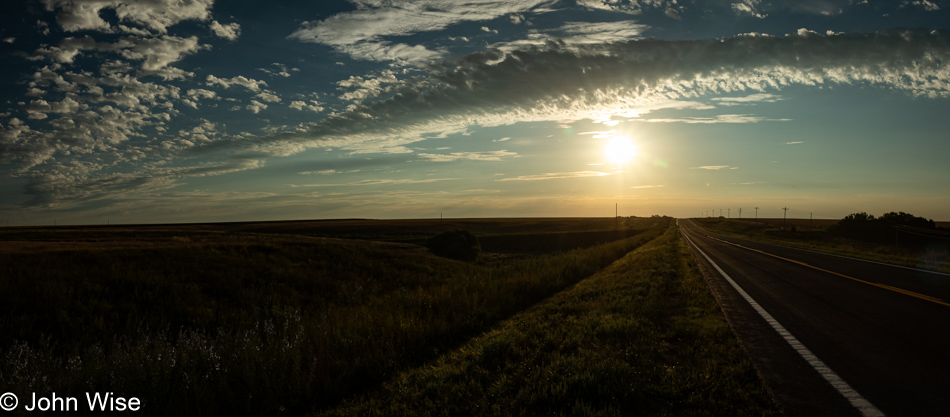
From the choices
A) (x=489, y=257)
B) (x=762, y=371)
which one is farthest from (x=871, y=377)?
(x=489, y=257)

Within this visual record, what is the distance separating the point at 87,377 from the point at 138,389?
3.28 feet

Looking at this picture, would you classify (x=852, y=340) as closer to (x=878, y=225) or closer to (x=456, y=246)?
(x=456, y=246)

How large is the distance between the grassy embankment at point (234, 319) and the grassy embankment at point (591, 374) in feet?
3.56

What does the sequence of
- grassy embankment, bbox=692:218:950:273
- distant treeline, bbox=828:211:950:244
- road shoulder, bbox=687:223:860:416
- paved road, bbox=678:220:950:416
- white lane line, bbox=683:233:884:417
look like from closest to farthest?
white lane line, bbox=683:233:884:417, road shoulder, bbox=687:223:860:416, paved road, bbox=678:220:950:416, grassy embankment, bbox=692:218:950:273, distant treeline, bbox=828:211:950:244

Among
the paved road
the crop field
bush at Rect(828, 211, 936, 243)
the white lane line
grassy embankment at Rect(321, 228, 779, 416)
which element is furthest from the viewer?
bush at Rect(828, 211, 936, 243)

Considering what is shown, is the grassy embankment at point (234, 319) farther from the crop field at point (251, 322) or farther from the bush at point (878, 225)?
the bush at point (878, 225)

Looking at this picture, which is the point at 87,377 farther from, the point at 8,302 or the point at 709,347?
the point at 8,302

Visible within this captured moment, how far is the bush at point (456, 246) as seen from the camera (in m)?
53.0

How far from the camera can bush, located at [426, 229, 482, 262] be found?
52956mm

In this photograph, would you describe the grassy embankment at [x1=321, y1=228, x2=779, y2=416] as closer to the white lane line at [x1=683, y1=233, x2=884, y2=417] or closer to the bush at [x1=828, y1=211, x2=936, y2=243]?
the white lane line at [x1=683, y1=233, x2=884, y2=417]

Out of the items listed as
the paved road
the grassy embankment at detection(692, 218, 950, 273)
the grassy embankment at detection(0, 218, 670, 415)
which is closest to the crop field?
the grassy embankment at detection(0, 218, 670, 415)

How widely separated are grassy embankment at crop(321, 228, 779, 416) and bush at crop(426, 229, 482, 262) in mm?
43590

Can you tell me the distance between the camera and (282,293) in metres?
23.0

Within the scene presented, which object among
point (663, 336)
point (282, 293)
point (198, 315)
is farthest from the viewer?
point (282, 293)
